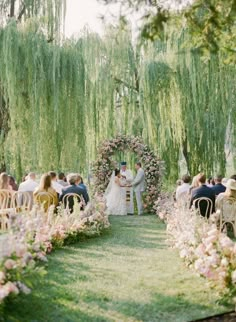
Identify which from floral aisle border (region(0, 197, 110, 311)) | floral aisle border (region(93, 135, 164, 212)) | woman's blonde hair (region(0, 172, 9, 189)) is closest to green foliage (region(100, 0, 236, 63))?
floral aisle border (region(0, 197, 110, 311))

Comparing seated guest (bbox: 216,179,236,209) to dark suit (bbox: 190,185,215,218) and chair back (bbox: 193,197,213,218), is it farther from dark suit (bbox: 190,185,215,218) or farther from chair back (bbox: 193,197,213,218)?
dark suit (bbox: 190,185,215,218)

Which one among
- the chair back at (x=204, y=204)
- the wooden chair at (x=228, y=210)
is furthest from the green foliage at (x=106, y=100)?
the wooden chair at (x=228, y=210)

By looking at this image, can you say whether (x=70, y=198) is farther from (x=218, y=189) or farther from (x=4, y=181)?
(x=218, y=189)

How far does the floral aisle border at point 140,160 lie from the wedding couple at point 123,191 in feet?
1.01

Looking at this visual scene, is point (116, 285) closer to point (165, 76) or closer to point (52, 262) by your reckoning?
point (52, 262)

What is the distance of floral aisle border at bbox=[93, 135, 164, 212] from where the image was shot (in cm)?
1741

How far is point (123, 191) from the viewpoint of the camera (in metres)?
16.9

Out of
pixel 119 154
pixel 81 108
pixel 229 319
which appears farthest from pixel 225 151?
pixel 229 319

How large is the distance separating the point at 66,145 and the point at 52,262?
8.40 m

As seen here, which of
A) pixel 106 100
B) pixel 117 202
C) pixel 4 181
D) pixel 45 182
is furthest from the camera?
pixel 106 100

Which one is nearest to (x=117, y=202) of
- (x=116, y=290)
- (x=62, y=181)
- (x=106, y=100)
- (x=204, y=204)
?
(x=62, y=181)

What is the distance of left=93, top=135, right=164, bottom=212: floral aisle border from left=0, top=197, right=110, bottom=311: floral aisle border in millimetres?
3810

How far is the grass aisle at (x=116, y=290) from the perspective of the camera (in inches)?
225

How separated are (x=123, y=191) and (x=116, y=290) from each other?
33.8 ft
